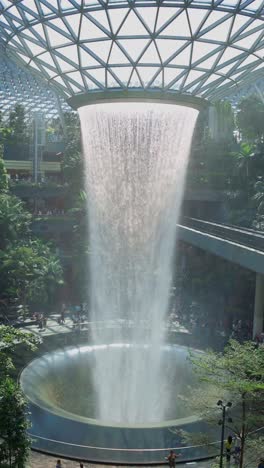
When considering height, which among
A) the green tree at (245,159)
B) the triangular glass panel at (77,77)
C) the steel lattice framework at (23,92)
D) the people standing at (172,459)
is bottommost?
the people standing at (172,459)

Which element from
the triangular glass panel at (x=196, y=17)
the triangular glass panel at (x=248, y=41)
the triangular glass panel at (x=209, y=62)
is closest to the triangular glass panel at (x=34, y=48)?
the triangular glass panel at (x=196, y=17)

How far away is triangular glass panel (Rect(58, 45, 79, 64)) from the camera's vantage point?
29328 mm

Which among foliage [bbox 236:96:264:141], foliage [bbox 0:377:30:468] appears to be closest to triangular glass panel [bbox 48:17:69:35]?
foliage [bbox 0:377:30:468]

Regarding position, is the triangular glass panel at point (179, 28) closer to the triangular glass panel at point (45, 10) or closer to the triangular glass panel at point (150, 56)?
the triangular glass panel at point (150, 56)

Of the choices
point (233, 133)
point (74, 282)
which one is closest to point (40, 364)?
point (74, 282)

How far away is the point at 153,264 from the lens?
40844 mm

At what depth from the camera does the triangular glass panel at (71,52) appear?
29.3 m

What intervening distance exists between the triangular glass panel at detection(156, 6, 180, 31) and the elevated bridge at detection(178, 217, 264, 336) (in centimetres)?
1179

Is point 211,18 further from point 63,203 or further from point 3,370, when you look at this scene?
point 63,203

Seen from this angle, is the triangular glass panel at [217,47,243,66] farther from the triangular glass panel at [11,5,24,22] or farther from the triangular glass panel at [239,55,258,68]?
the triangular glass panel at [11,5,24,22]

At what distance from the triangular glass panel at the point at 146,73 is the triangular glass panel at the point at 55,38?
176 inches

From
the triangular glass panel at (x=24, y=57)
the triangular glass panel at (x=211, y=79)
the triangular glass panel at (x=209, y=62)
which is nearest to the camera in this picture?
the triangular glass panel at (x=209, y=62)

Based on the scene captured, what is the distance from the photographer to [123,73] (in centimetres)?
2961

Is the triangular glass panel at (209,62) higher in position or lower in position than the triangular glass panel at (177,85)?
higher
